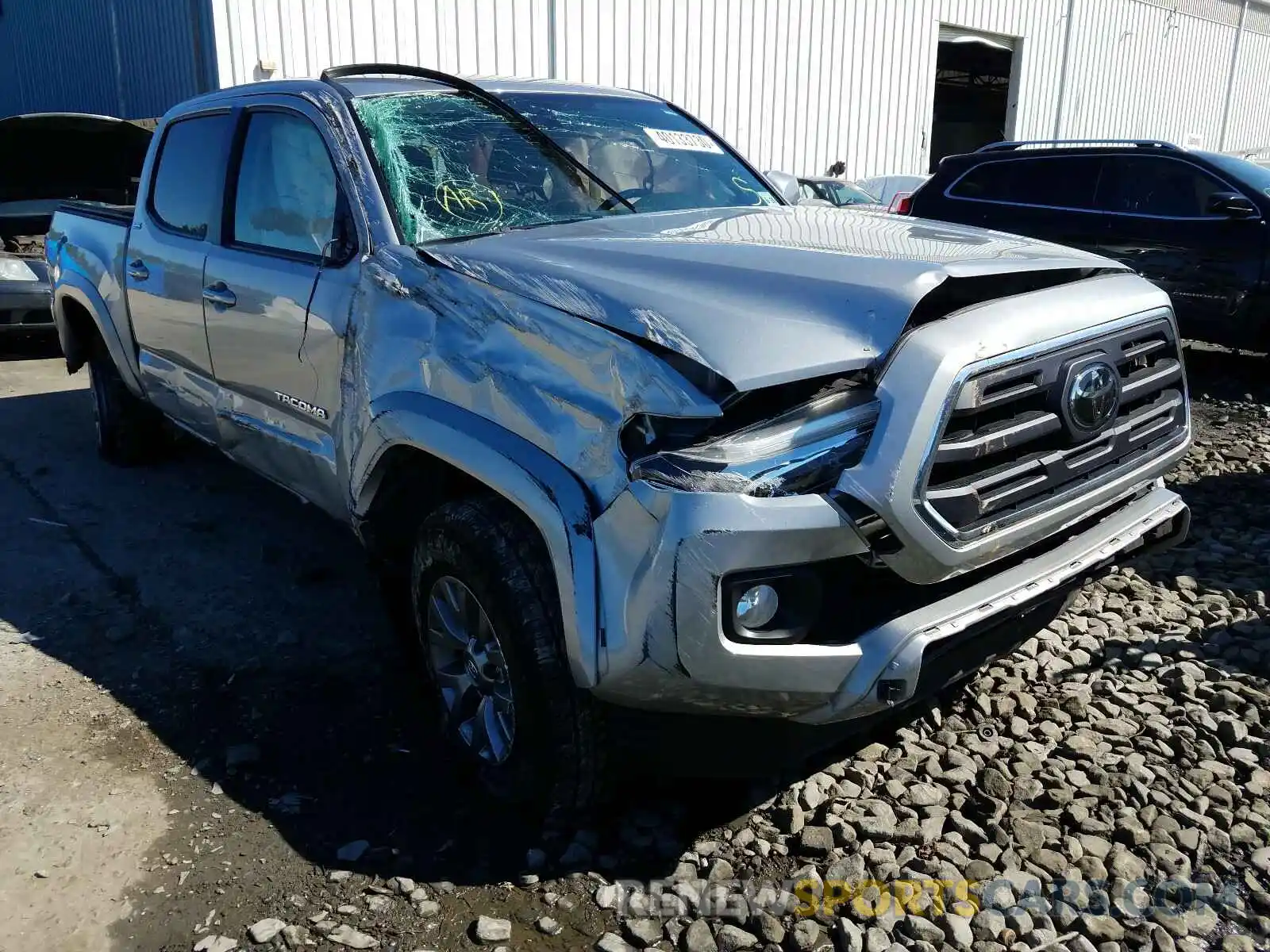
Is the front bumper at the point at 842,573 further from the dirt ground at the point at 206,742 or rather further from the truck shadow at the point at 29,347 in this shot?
the truck shadow at the point at 29,347

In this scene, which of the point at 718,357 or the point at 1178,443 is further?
the point at 1178,443

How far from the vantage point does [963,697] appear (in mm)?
3137

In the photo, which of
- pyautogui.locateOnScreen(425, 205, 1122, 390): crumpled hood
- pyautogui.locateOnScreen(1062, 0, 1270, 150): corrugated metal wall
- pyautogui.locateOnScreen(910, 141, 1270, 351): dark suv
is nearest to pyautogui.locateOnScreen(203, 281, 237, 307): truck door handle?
pyautogui.locateOnScreen(425, 205, 1122, 390): crumpled hood

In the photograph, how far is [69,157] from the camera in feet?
30.0

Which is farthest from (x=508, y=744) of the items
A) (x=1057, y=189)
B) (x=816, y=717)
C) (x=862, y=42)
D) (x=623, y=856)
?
(x=862, y=42)

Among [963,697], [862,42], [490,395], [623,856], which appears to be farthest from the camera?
[862,42]

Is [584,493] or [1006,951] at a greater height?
[584,493]

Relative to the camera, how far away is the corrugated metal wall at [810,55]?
36.4ft

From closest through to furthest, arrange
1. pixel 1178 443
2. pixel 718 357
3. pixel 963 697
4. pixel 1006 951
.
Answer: pixel 718 357, pixel 1006 951, pixel 1178 443, pixel 963 697

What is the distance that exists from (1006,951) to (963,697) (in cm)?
104

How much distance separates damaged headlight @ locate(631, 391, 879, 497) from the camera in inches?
76.8

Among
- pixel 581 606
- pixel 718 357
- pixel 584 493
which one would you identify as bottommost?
pixel 581 606

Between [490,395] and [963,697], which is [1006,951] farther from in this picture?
[490,395]

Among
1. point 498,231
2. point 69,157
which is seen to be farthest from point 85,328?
point 69,157
